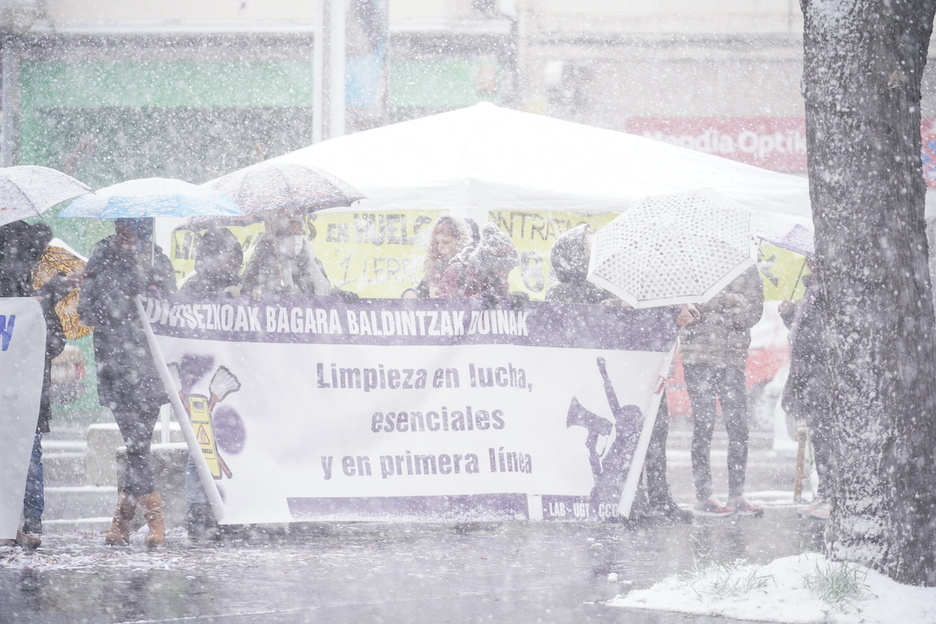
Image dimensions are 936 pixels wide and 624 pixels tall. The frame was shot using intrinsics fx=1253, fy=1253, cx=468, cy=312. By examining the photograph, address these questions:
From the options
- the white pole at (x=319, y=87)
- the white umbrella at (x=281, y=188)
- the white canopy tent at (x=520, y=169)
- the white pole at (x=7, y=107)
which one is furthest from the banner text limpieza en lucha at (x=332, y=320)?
the white pole at (x=7, y=107)

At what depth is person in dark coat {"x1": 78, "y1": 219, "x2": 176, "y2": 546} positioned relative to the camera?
7441 mm

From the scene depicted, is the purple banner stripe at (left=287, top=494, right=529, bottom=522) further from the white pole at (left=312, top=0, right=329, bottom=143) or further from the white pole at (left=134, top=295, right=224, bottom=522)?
the white pole at (left=312, top=0, right=329, bottom=143)

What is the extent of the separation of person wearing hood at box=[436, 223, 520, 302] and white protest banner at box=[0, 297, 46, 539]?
8.91 feet

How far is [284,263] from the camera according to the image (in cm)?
868

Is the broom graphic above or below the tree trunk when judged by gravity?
below

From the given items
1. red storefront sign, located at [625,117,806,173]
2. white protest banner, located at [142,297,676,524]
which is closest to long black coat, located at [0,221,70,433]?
white protest banner, located at [142,297,676,524]

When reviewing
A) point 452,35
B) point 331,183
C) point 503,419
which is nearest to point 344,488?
point 503,419

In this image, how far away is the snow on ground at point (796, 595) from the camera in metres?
5.27

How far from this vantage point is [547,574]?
22.0 feet

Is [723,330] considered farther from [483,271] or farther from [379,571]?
[379,571]

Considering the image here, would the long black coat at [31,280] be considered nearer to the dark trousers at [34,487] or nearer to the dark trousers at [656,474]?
the dark trousers at [34,487]

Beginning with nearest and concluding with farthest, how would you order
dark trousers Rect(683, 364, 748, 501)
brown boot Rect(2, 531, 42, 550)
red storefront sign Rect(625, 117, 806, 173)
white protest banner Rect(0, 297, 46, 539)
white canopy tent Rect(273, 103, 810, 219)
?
white protest banner Rect(0, 297, 46, 539) → brown boot Rect(2, 531, 42, 550) → dark trousers Rect(683, 364, 748, 501) → white canopy tent Rect(273, 103, 810, 219) → red storefront sign Rect(625, 117, 806, 173)

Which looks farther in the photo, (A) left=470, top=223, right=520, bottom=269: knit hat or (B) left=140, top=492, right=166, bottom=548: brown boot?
(A) left=470, top=223, right=520, bottom=269: knit hat

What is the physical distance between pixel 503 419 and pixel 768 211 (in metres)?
3.20
